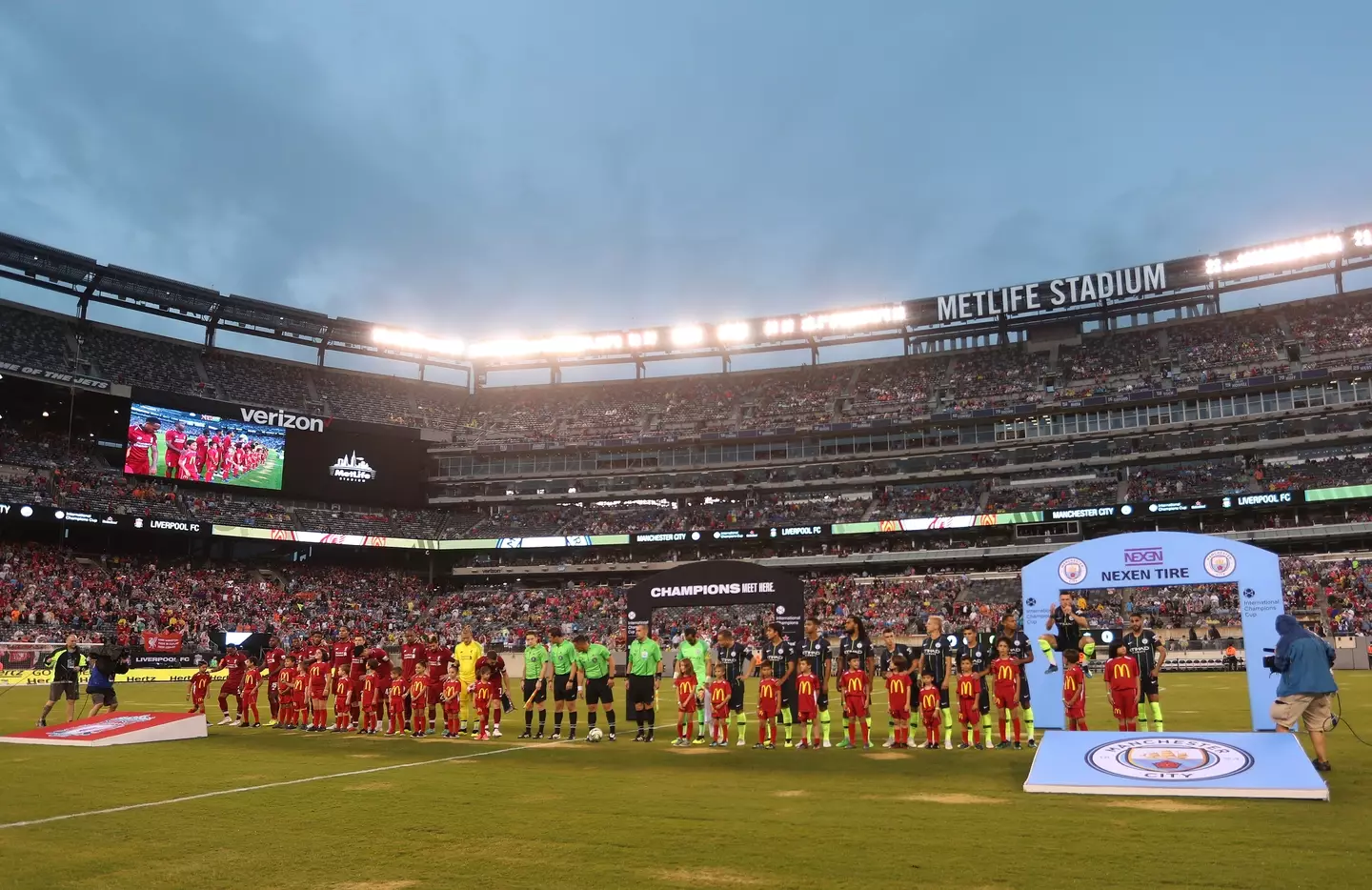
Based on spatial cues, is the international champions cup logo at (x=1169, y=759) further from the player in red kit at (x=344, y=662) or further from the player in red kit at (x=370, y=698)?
the player in red kit at (x=344, y=662)

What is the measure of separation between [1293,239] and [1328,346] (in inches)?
295

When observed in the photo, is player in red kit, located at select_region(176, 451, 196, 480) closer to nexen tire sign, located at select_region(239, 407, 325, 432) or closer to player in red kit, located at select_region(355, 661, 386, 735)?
nexen tire sign, located at select_region(239, 407, 325, 432)

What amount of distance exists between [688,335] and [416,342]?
2195cm

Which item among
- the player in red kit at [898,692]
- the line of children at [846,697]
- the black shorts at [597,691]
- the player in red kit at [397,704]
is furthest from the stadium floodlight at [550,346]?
the player in red kit at [898,692]

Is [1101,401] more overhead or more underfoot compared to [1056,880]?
more overhead

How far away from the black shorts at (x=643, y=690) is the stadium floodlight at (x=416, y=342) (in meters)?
60.9

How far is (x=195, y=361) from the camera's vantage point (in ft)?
226

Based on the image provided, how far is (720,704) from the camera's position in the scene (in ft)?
55.8

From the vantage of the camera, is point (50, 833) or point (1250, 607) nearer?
point (50, 833)

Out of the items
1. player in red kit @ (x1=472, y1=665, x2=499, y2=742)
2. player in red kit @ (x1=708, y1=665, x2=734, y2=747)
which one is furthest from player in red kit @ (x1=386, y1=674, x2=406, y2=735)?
player in red kit @ (x1=708, y1=665, x2=734, y2=747)

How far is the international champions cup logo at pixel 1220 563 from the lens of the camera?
62.8ft

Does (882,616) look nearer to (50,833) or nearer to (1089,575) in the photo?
(1089,575)

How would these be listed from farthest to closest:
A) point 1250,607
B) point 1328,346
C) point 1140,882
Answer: point 1328,346 → point 1250,607 → point 1140,882

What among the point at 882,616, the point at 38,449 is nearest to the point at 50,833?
the point at 882,616
